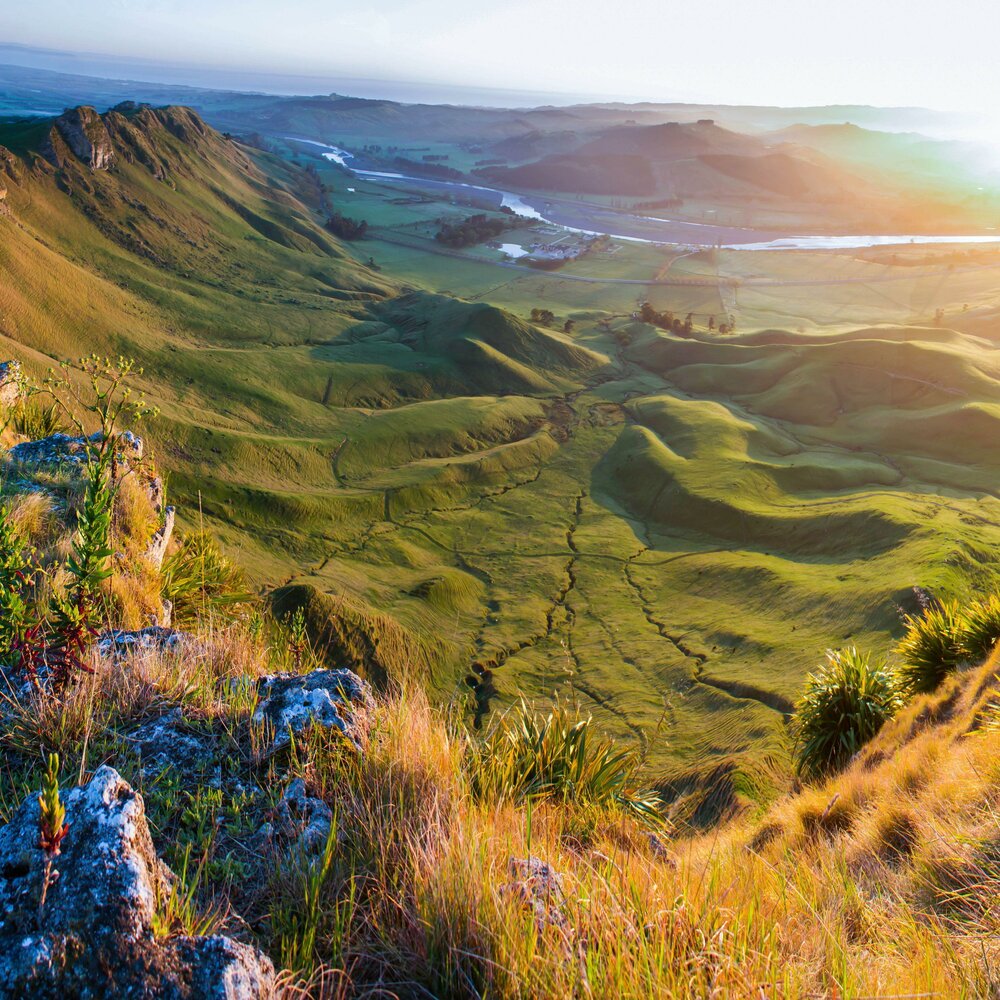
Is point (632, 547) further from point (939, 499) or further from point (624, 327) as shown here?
point (624, 327)

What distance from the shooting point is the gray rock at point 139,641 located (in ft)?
19.7

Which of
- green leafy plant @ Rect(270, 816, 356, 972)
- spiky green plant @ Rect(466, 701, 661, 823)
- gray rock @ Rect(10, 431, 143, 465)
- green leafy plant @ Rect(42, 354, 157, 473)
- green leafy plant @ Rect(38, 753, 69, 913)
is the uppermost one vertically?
green leafy plant @ Rect(42, 354, 157, 473)

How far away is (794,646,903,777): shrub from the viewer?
15.0m

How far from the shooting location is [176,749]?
16.5ft

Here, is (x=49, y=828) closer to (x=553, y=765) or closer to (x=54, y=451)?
(x=553, y=765)

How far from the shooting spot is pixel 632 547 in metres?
54.2

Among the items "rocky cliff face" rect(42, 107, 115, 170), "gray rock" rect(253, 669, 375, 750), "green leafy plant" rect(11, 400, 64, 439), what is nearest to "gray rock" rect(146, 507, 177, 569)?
"green leafy plant" rect(11, 400, 64, 439)

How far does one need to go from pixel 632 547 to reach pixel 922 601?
2278cm

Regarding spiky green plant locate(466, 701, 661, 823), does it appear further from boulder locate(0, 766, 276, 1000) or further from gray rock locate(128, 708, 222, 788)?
boulder locate(0, 766, 276, 1000)

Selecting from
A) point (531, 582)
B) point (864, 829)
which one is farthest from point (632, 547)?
point (864, 829)

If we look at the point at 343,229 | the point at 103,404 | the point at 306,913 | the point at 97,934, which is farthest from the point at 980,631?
the point at 343,229

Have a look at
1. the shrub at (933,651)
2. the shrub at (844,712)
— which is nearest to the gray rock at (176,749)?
the shrub at (844,712)

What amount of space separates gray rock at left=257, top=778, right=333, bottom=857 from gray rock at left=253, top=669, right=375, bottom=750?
532 millimetres

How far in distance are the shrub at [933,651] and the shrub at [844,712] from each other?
A: 0.44m
